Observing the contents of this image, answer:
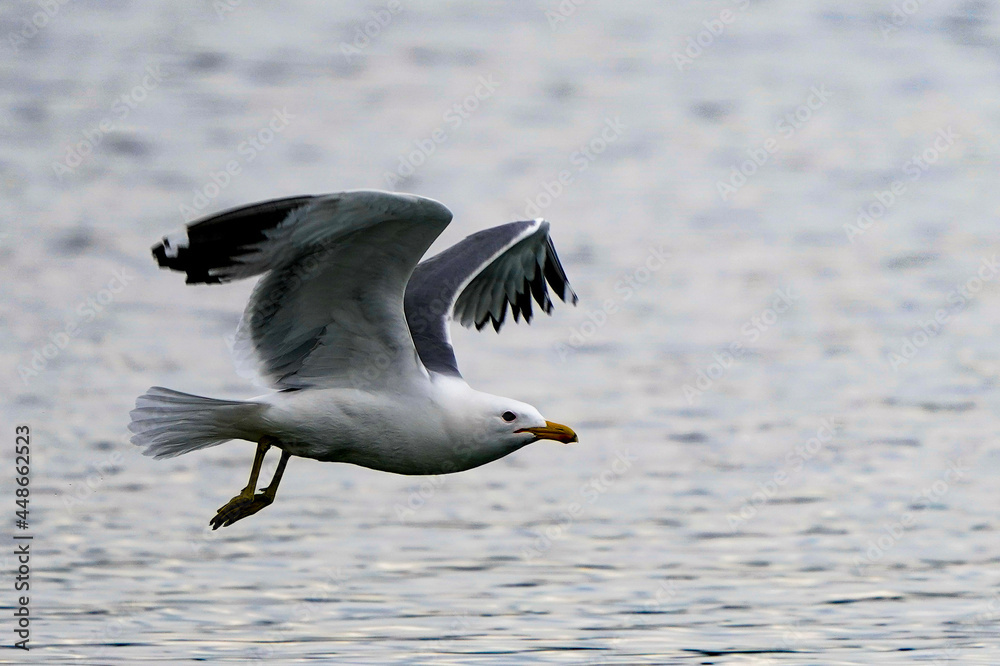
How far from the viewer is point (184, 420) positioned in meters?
9.19

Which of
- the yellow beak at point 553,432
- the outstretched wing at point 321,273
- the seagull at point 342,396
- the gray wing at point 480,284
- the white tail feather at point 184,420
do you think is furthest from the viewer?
the gray wing at point 480,284

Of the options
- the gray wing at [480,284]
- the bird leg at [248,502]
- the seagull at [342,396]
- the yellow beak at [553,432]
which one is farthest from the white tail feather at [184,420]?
the yellow beak at [553,432]

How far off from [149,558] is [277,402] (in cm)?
366

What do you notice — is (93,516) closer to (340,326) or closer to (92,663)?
(92,663)

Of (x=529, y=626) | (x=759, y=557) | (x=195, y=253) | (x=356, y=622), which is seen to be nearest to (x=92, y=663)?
(x=356, y=622)

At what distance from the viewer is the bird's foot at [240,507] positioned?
9.31m

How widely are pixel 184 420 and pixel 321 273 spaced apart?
112 cm

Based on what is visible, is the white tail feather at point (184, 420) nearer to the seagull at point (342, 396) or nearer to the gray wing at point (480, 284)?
the seagull at point (342, 396)

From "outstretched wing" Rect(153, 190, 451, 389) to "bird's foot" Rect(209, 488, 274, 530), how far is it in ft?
1.88

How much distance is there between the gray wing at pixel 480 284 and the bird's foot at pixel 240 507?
42.4 inches

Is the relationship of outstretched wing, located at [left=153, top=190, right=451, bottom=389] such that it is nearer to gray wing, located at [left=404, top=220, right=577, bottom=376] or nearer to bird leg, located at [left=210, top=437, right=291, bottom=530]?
bird leg, located at [left=210, top=437, right=291, bottom=530]

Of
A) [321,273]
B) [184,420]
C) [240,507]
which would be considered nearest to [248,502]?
[240,507]

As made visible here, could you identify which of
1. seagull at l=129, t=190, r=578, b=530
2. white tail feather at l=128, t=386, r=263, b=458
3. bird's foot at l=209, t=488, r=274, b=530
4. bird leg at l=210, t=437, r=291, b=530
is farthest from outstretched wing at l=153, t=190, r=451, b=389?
bird's foot at l=209, t=488, r=274, b=530

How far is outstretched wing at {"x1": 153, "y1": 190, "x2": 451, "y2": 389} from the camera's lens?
804 centimetres
